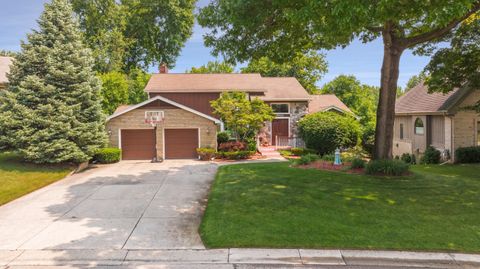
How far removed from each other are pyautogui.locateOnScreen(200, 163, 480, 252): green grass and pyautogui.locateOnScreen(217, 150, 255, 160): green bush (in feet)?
27.5

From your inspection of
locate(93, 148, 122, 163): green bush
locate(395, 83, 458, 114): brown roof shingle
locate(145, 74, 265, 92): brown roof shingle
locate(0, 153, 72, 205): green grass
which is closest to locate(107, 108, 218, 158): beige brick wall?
locate(93, 148, 122, 163): green bush

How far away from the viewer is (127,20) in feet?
140

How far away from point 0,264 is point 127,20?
40.9 metres

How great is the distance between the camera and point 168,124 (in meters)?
23.5

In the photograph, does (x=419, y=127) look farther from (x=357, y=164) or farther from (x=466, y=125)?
(x=357, y=164)

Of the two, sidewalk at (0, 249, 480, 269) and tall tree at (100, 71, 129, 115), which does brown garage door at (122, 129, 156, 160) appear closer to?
tall tree at (100, 71, 129, 115)

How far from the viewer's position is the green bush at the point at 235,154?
22.3 m

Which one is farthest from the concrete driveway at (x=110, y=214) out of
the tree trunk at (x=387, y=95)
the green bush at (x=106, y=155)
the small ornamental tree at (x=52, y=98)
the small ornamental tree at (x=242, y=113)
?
the tree trunk at (x=387, y=95)

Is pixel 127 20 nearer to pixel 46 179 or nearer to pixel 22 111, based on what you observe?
pixel 22 111

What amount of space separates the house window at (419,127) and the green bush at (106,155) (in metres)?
20.7

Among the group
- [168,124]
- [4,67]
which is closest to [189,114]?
[168,124]

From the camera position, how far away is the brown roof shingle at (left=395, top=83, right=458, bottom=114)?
69.8 feet

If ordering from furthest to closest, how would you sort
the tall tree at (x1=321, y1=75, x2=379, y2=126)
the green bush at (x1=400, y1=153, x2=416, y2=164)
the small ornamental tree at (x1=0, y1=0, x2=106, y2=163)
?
the tall tree at (x1=321, y1=75, x2=379, y2=126), the green bush at (x1=400, y1=153, x2=416, y2=164), the small ornamental tree at (x1=0, y1=0, x2=106, y2=163)

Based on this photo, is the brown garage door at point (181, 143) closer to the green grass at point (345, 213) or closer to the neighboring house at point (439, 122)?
the green grass at point (345, 213)
